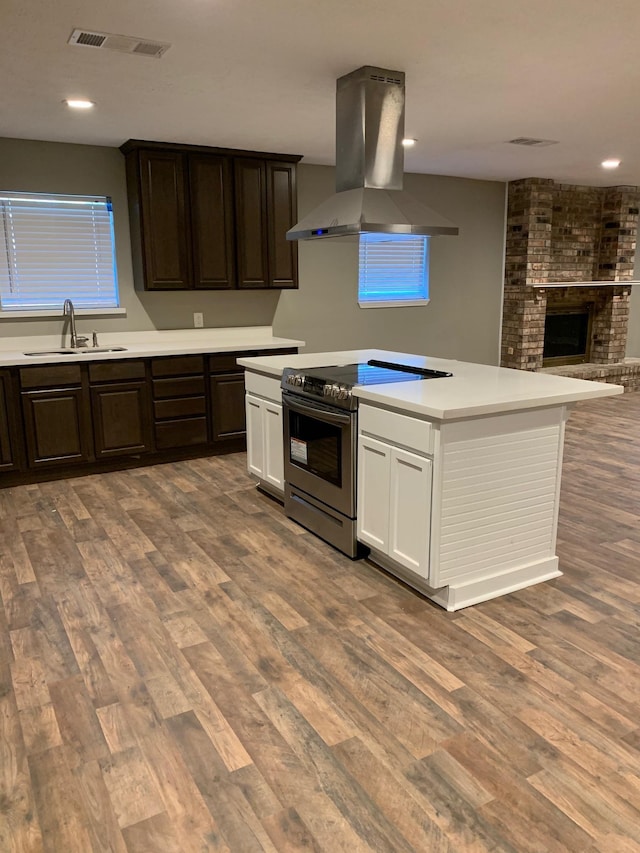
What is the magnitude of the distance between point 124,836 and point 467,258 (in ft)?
20.6

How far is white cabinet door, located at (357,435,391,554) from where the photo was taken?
290cm

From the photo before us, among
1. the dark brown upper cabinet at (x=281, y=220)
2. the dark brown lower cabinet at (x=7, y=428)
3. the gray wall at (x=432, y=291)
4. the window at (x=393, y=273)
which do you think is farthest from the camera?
the window at (x=393, y=273)

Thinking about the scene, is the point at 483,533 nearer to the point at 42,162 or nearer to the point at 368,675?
the point at 368,675

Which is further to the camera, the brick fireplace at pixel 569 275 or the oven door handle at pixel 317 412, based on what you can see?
the brick fireplace at pixel 569 275

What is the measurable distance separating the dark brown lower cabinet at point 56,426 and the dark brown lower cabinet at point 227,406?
0.96 m

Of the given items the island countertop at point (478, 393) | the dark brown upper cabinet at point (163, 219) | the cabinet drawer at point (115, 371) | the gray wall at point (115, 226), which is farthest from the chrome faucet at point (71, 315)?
the island countertop at point (478, 393)

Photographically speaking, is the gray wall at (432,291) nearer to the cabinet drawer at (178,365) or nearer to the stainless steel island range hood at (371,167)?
the cabinet drawer at (178,365)

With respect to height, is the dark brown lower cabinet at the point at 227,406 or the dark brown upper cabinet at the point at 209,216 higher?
the dark brown upper cabinet at the point at 209,216

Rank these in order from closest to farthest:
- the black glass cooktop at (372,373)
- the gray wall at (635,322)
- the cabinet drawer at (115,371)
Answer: the black glass cooktop at (372,373) → the cabinet drawer at (115,371) → the gray wall at (635,322)

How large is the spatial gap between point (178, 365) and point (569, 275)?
4947mm

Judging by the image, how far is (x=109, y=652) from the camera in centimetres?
245

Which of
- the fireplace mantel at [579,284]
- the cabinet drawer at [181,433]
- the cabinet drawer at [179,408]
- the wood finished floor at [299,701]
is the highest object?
the fireplace mantel at [579,284]

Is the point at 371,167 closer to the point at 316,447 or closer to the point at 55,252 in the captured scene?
the point at 316,447

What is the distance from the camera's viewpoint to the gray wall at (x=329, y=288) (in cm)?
481
